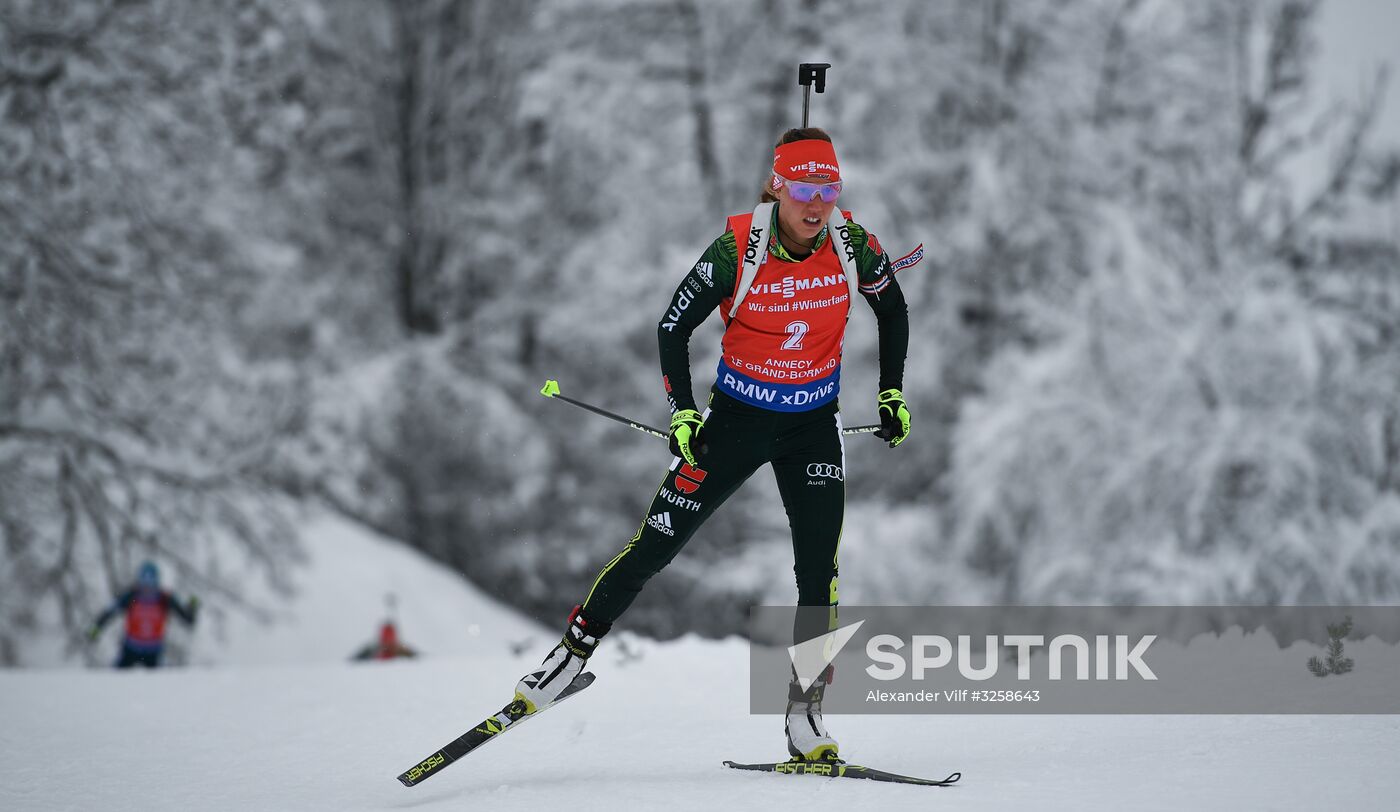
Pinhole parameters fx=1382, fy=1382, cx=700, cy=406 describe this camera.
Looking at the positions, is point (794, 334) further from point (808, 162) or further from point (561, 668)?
point (561, 668)

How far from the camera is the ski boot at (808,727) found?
4.91 m

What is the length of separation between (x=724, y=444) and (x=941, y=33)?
1722 centimetres

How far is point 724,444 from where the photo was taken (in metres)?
4.95

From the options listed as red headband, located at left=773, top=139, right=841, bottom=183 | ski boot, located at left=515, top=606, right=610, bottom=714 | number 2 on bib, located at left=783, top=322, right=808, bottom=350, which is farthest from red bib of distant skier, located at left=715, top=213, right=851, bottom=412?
ski boot, located at left=515, top=606, right=610, bottom=714

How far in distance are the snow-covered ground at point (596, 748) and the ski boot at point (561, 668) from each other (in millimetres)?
299

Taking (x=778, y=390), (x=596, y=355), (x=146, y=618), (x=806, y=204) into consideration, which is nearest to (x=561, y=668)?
(x=778, y=390)

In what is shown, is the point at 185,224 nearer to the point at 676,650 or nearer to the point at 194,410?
the point at 194,410

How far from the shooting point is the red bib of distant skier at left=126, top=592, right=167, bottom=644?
1187cm

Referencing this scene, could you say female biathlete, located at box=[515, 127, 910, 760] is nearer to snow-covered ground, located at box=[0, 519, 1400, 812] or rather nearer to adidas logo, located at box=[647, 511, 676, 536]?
adidas logo, located at box=[647, 511, 676, 536]

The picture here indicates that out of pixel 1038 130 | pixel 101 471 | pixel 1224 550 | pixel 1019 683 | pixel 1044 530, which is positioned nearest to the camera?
pixel 1019 683

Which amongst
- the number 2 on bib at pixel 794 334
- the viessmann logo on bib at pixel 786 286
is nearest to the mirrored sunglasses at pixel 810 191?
the viessmann logo on bib at pixel 786 286

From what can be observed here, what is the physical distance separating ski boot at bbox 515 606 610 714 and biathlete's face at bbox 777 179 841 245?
1.60 m

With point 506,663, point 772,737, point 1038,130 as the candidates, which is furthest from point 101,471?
point 1038,130

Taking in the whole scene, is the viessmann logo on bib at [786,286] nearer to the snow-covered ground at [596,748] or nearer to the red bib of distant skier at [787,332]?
the red bib of distant skier at [787,332]
